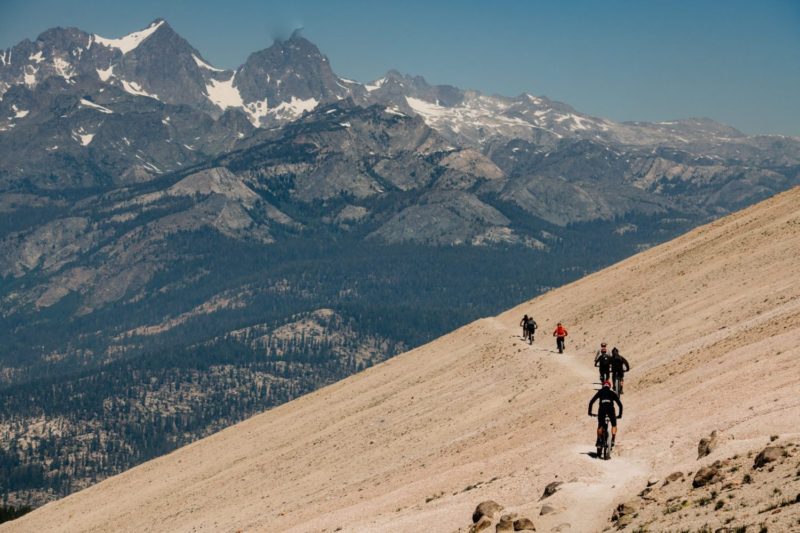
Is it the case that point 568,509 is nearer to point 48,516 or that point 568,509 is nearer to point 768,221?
point 768,221

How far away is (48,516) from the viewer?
100250 mm

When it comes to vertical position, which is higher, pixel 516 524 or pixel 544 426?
pixel 544 426

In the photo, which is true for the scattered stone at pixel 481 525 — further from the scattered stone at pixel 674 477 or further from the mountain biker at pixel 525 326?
the mountain biker at pixel 525 326

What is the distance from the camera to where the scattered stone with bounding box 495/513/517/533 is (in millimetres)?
34750

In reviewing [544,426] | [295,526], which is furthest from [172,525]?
[544,426]

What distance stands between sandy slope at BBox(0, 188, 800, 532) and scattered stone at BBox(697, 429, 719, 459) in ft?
1.76

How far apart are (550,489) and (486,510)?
7.75 ft

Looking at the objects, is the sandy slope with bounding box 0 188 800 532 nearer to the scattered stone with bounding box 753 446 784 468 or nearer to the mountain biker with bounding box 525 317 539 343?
the mountain biker with bounding box 525 317 539 343

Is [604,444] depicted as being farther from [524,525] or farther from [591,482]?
[524,525]

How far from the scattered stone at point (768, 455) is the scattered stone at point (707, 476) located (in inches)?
45.0

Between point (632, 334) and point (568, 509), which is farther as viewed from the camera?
point (632, 334)

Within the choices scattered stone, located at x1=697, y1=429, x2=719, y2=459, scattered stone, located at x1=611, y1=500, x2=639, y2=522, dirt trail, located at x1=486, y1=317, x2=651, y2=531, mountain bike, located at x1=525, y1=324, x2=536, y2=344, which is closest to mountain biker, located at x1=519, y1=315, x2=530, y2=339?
mountain bike, located at x1=525, y1=324, x2=536, y2=344

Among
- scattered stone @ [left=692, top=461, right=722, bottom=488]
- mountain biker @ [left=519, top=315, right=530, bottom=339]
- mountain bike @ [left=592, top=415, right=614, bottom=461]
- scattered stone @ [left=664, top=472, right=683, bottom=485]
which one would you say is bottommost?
scattered stone @ [left=692, top=461, right=722, bottom=488]

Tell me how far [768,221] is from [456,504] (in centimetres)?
6006
